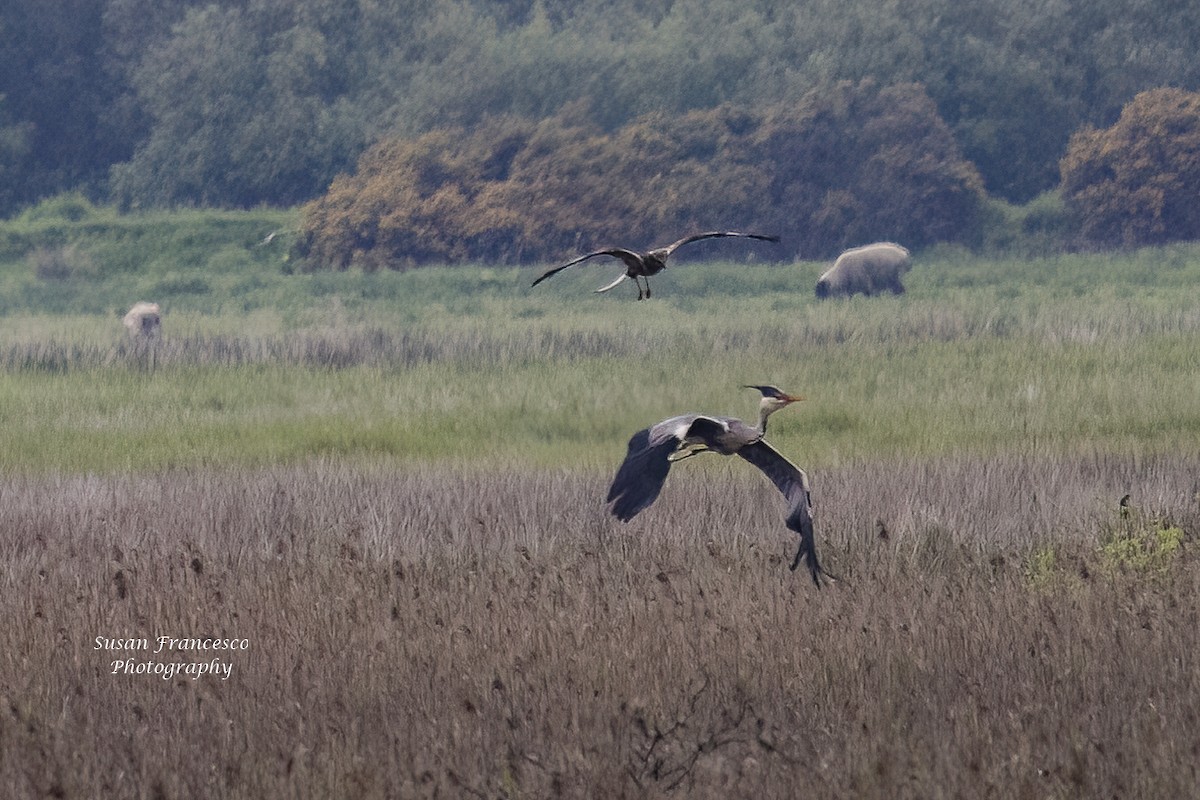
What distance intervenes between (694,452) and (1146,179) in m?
37.2

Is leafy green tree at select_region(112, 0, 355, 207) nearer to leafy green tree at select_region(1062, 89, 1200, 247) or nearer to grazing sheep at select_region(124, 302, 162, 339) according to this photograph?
leafy green tree at select_region(1062, 89, 1200, 247)

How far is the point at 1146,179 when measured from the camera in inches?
1590

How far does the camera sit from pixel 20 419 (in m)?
15.5

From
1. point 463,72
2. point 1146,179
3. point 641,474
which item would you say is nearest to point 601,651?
point 641,474

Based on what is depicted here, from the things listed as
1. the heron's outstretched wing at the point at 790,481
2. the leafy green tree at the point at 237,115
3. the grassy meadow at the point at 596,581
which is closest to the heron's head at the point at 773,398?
the heron's outstretched wing at the point at 790,481

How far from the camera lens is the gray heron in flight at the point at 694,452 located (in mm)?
5426

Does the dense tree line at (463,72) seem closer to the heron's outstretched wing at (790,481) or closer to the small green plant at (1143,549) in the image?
the small green plant at (1143,549)

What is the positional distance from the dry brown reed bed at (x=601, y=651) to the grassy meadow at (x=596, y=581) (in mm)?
20

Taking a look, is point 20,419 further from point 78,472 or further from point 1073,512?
point 1073,512

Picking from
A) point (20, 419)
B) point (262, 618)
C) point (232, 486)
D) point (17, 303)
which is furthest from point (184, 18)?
point (262, 618)

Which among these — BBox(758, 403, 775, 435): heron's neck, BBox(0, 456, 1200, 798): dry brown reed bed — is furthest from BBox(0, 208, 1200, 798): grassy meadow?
BBox(758, 403, 775, 435): heron's neck

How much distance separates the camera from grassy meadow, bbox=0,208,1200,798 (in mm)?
4965

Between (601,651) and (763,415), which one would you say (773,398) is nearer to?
(763,415)

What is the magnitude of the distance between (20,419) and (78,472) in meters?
3.28
